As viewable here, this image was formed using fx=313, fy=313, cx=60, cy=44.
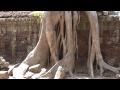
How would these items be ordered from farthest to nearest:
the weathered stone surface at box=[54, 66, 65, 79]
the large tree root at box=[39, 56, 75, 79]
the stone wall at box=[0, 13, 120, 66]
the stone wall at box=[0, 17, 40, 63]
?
the stone wall at box=[0, 17, 40, 63]
the stone wall at box=[0, 13, 120, 66]
the large tree root at box=[39, 56, 75, 79]
the weathered stone surface at box=[54, 66, 65, 79]

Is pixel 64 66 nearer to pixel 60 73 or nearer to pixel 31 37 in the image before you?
pixel 60 73

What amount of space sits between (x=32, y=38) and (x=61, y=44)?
0.93 m

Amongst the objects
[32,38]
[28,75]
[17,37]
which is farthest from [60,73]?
[17,37]

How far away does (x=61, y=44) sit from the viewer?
23.4 ft

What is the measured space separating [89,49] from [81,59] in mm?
414

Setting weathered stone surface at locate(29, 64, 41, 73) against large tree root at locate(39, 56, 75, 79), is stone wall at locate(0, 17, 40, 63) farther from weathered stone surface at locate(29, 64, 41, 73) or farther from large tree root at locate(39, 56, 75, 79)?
large tree root at locate(39, 56, 75, 79)

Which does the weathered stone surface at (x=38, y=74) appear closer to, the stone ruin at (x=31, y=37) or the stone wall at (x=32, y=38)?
the stone ruin at (x=31, y=37)

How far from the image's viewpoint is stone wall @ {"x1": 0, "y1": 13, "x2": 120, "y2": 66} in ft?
25.0

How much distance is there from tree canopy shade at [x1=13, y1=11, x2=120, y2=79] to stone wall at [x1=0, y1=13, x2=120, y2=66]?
395 millimetres

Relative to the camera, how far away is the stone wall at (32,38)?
7.61 meters

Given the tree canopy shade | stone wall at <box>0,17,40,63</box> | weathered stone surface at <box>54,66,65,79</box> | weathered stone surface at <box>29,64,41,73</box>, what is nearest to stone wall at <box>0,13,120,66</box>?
stone wall at <box>0,17,40,63</box>

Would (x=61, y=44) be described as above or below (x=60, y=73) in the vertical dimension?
above

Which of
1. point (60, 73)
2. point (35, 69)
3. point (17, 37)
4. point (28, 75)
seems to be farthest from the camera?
point (17, 37)

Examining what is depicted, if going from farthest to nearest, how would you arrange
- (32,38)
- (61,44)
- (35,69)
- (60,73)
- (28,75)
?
(32,38)
(61,44)
(35,69)
(28,75)
(60,73)
